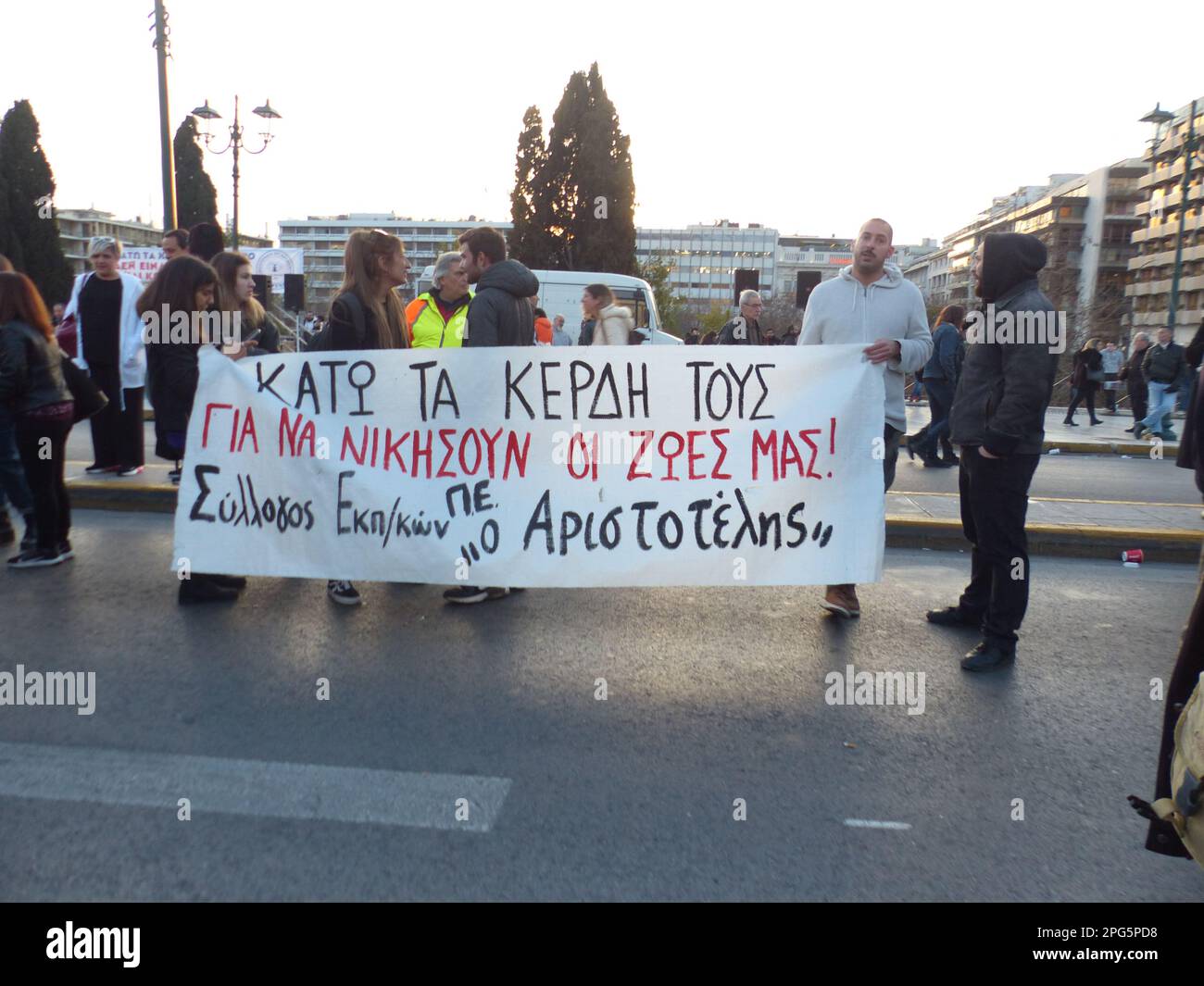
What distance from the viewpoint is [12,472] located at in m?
5.91

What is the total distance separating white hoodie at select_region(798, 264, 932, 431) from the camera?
4930 mm

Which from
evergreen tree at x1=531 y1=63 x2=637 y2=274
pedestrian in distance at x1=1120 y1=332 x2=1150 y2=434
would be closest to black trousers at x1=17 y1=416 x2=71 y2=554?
pedestrian in distance at x1=1120 y1=332 x2=1150 y2=434

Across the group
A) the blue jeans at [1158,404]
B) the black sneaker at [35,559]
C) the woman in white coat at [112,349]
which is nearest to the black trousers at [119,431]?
the woman in white coat at [112,349]

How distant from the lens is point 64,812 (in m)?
2.90

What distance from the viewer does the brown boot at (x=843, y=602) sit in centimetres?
506

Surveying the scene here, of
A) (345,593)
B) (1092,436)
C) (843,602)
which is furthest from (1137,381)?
(345,593)

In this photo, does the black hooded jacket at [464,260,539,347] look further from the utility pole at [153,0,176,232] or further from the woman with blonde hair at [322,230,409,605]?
the utility pole at [153,0,176,232]

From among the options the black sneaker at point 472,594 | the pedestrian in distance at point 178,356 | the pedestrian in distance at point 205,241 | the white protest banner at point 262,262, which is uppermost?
the white protest banner at point 262,262

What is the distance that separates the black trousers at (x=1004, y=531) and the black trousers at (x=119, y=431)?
688 cm

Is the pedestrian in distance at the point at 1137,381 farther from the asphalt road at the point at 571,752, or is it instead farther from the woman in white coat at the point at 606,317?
the asphalt road at the point at 571,752

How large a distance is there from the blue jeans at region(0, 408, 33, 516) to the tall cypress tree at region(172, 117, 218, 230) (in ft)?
146

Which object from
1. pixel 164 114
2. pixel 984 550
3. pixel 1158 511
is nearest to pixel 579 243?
pixel 164 114

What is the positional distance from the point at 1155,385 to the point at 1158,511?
8.88m

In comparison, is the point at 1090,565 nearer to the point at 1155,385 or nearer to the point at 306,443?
the point at 306,443
